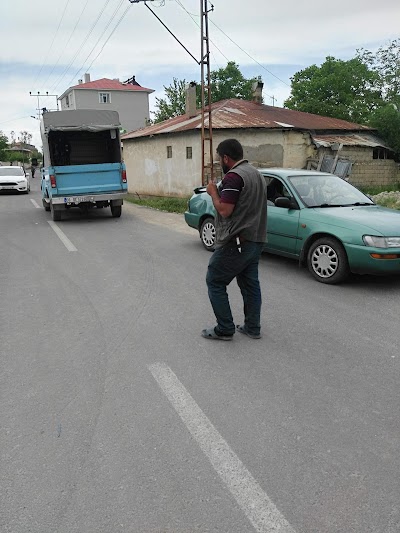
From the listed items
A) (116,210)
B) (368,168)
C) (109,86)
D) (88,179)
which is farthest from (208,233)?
(109,86)

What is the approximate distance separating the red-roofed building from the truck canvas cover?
155 ft

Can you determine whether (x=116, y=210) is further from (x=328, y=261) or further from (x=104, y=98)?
(x=104, y=98)

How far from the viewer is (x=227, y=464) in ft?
8.39

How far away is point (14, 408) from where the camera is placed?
125 inches

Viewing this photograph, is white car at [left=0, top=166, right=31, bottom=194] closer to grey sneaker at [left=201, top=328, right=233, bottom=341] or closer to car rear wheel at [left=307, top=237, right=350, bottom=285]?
car rear wheel at [left=307, top=237, right=350, bottom=285]

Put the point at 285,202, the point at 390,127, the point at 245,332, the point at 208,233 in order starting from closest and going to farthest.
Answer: the point at 245,332
the point at 285,202
the point at 208,233
the point at 390,127

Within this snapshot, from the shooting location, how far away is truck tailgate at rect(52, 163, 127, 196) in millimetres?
12406

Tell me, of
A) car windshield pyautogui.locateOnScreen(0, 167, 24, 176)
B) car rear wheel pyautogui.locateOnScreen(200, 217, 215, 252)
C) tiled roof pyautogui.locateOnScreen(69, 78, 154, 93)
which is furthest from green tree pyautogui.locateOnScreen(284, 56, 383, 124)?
car rear wheel pyautogui.locateOnScreen(200, 217, 215, 252)

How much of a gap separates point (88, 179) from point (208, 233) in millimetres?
5670

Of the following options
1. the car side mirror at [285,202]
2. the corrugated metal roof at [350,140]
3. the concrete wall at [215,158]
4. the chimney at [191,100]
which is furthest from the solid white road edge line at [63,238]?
the chimney at [191,100]

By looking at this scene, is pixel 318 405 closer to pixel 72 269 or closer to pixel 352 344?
pixel 352 344

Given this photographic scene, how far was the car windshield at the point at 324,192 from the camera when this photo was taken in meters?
6.91

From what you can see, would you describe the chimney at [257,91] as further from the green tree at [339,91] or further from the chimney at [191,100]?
the green tree at [339,91]

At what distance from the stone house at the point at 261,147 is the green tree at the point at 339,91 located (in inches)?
607
